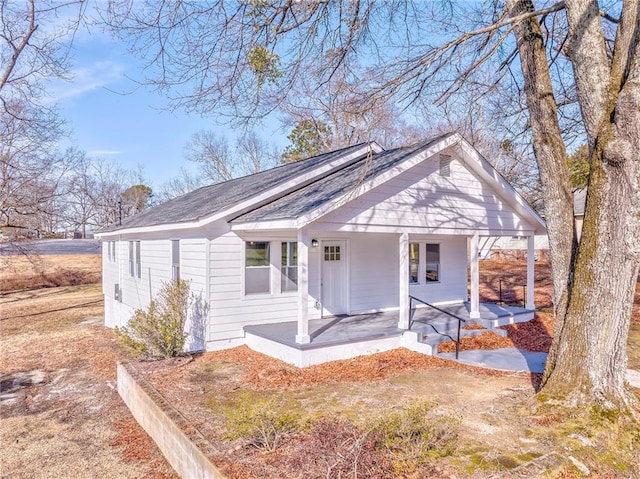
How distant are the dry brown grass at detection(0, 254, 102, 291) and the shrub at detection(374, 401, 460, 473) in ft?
93.1

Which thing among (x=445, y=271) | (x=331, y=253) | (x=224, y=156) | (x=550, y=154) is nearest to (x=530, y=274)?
(x=445, y=271)

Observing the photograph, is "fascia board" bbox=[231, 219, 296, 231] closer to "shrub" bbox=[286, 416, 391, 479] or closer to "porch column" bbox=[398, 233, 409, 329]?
"porch column" bbox=[398, 233, 409, 329]

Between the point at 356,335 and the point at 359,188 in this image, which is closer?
the point at 359,188

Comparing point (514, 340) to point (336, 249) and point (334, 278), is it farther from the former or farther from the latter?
point (336, 249)

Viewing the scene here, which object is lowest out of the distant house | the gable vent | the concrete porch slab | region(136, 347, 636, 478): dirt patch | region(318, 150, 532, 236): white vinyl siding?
the concrete porch slab

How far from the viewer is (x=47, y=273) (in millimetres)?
29203

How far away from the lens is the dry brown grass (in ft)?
91.4

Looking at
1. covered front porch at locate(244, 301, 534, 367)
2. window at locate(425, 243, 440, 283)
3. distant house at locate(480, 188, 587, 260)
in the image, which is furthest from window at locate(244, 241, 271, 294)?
distant house at locate(480, 188, 587, 260)

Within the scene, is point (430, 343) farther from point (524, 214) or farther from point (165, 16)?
point (165, 16)

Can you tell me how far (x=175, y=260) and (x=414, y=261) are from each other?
7022 millimetres

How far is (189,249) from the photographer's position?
1020 cm

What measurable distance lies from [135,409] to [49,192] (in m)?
13.9

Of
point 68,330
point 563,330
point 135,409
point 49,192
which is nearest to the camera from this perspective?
point 563,330

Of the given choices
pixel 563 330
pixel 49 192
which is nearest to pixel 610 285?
pixel 563 330
